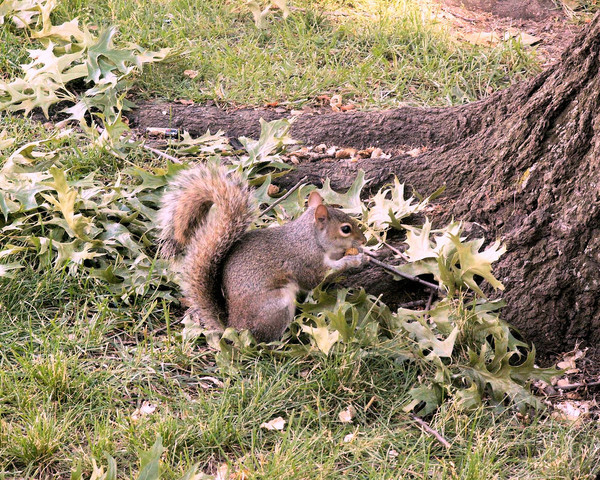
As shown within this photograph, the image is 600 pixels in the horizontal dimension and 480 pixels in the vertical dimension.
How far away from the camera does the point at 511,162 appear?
2.74m

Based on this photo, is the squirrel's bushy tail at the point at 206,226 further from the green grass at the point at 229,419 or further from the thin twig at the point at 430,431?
the thin twig at the point at 430,431

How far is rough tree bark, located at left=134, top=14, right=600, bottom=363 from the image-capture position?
96.8 inches

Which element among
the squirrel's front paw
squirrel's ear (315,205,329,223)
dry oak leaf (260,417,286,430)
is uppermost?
squirrel's ear (315,205,329,223)

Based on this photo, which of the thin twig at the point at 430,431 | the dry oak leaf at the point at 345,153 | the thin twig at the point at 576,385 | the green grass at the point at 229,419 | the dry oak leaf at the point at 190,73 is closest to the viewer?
the green grass at the point at 229,419

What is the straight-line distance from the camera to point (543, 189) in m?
2.57

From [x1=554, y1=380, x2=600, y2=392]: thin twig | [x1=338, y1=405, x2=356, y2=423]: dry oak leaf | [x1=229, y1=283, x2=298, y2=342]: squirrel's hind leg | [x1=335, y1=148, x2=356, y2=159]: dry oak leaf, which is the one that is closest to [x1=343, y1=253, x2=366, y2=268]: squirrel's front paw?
[x1=229, y1=283, x2=298, y2=342]: squirrel's hind leg

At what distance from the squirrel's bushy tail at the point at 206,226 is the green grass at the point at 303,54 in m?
1.50

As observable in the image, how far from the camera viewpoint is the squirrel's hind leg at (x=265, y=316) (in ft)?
8.27

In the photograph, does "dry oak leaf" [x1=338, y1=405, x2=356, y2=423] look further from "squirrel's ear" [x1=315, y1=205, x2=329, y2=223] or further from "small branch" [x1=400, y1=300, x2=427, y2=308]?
"squirrel's ear" [x1=315, y1=205, x2=329, y2=223]

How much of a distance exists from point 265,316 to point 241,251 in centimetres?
25

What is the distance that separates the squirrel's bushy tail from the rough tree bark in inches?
33.1

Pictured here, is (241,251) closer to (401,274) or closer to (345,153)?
(401,274)

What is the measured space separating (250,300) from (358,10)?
2970 mm

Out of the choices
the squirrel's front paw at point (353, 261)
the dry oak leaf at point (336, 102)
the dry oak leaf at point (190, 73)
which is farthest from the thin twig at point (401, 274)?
the dry oak leaf at point (190, 73)
